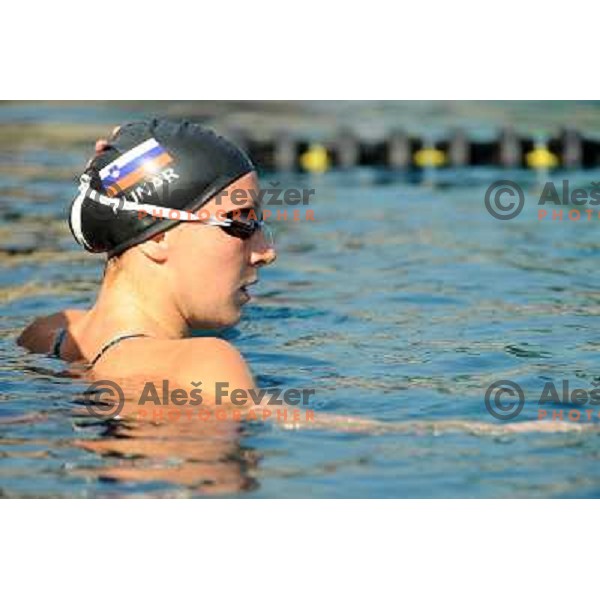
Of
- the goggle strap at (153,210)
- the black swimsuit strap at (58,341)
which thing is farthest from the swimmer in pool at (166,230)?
the black swimsuit strap at (58,341)

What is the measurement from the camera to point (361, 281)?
11344 millimetres

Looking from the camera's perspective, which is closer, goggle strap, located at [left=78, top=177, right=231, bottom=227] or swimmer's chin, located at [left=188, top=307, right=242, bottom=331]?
goggle strap, located at [left=78, top=177, right=231, bottom=227]

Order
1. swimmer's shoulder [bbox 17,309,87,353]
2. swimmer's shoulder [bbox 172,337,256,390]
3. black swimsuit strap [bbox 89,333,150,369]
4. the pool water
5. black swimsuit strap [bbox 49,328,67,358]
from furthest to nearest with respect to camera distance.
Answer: swimmer's shoulder [bbox 17,309,87,353] → black swimsuit strap [bbox 49,328,67,358] → black swimsuit strap [bbox 89,333,150,369] → swimmer's shoulder [bbox 172,337,256,390] → the pool water

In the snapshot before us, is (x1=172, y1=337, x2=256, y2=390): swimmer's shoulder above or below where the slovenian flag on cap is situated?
below

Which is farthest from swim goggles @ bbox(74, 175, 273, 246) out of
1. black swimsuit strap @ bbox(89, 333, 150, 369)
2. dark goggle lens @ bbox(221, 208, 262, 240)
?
black swimsuit strap @ bbox(89, 333, 150, 369)

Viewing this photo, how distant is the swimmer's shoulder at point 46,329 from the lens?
798 cm

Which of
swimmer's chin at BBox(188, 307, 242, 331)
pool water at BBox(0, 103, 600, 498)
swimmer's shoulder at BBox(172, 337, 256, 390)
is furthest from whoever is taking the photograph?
swimmer's chin at BBox(188, 307, 242, 331)

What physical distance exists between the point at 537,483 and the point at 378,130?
1548 cm

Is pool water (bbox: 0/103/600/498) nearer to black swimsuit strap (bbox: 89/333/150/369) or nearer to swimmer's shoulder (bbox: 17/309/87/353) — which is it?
swimmer's shoulder (bbox: 17/309/87/353)

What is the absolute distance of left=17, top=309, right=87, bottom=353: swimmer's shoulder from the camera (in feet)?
26.2

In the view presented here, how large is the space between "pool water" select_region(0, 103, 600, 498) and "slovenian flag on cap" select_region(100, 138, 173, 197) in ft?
3.79

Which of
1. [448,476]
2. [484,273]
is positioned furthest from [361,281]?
[448,476]

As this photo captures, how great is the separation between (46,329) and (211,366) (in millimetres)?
2023

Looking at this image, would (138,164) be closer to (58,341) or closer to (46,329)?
(58,341)
